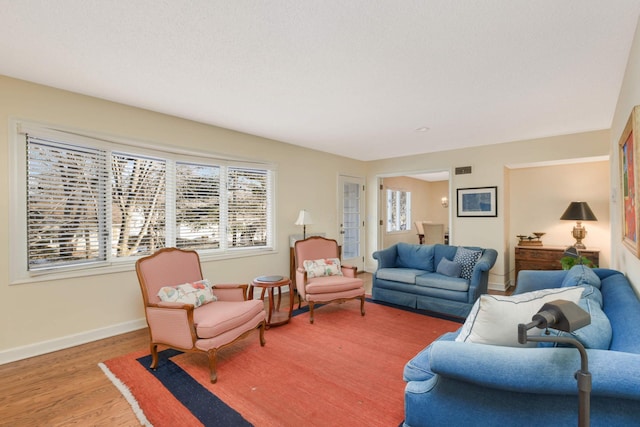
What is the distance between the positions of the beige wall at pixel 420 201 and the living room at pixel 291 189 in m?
1.49

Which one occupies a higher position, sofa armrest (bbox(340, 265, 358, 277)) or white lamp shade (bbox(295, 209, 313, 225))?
white lamp shade (bbox(295, 209, 313, 225))

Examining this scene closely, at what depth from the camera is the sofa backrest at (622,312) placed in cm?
130

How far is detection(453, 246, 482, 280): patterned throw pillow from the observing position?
3910 millimetres

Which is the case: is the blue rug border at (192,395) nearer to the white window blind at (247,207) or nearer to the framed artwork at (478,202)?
the white window blind at (247,207)

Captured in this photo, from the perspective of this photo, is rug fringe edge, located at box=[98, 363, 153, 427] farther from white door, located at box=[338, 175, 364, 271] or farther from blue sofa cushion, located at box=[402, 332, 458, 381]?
white door, located at box=[338, 175, 364, 271]

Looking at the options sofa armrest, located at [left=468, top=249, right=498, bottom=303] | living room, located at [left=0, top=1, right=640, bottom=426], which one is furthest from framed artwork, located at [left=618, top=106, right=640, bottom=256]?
sofa armrest, located at [left=468, top=249, right=498, bottom=303]

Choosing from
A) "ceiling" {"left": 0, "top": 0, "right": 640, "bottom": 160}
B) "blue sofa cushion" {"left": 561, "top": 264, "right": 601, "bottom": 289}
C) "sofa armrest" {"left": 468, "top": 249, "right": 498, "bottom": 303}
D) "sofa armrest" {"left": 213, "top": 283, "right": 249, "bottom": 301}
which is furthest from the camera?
"sofa armrest" {"left": 468, "top": 249, "right": 498, "bottom": 303}

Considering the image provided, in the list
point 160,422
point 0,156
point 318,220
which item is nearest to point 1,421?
point 160,422

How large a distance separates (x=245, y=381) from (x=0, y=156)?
282 centimetres

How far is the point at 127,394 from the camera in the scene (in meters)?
2.17

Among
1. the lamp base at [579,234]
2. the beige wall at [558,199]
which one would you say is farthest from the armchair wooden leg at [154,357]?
the lamp base at [579,234]

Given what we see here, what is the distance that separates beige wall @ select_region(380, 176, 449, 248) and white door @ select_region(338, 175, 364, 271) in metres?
1.14

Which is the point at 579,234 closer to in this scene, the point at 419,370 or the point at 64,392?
the point at 419,370

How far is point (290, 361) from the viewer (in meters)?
2.65
